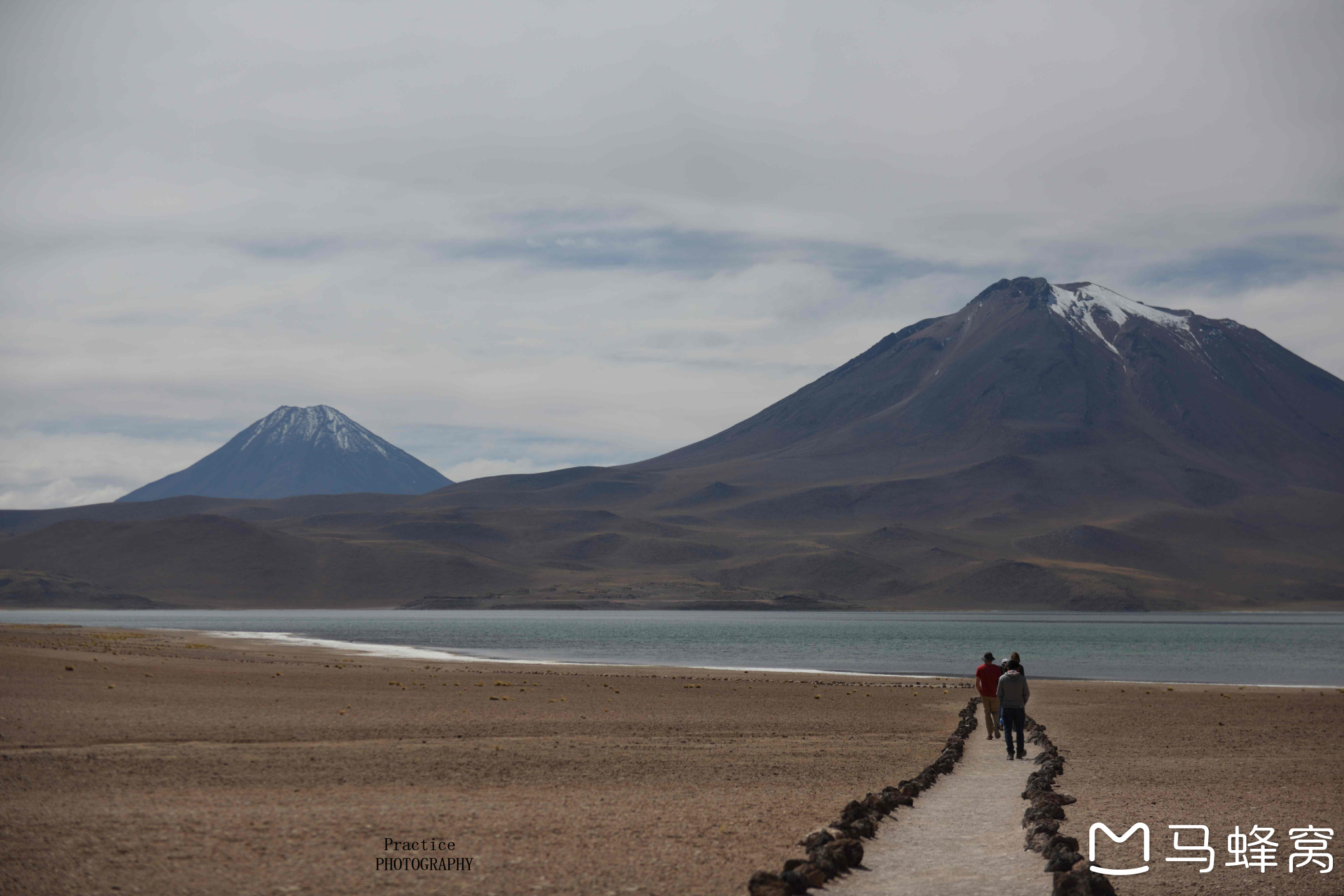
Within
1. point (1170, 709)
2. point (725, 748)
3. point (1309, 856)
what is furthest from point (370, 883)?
point (1170, 709)

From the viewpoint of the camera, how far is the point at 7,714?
1928 cm

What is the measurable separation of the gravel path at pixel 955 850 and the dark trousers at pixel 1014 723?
2545 mm

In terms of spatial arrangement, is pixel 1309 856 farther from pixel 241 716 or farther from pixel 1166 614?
pixel 1166 614

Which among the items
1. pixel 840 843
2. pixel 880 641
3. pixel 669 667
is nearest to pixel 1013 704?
pixel 840 843

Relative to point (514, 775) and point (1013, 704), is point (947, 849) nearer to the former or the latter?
point (514, 775)

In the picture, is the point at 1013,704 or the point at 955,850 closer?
the point at 955,850

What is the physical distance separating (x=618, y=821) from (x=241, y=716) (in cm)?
1154

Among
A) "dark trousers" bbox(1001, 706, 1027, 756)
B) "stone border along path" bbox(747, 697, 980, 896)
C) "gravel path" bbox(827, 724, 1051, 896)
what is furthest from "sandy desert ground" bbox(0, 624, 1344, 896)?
"dark trousers" bbox(1001, 706, 1027, 756)

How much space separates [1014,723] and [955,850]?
26.9ft

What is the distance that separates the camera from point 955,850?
12375 millimetres

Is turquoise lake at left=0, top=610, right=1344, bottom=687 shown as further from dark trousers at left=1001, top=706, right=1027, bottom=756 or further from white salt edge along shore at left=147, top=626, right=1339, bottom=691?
dark trousers at left=1001, top=706, right=1027, bottom=756

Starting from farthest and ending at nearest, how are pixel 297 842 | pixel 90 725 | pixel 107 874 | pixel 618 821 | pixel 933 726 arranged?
pixel 933 726
pixel 90 725
pixel 618 821
pixel 297 842
pixel 107 874

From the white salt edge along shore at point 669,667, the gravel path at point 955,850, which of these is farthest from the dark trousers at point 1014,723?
the white salt edge along shore at point 669,667

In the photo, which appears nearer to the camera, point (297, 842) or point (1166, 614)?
point (297, 842)
